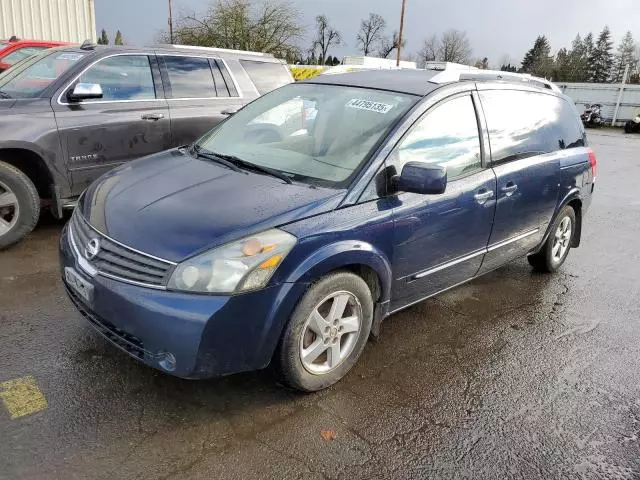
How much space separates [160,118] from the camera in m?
5.48

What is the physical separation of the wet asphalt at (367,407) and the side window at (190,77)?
2524 millimetres

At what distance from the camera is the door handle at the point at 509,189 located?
378 cm

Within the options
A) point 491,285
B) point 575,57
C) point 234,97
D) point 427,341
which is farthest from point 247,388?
point 575,57

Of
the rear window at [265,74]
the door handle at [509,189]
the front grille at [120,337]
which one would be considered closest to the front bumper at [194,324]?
the front grille at [120,337]

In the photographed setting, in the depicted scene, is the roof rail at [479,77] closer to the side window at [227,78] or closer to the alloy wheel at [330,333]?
the alloy wheel at [330,333]

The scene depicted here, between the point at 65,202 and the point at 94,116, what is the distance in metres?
0.84

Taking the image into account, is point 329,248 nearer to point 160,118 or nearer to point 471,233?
point 471,233

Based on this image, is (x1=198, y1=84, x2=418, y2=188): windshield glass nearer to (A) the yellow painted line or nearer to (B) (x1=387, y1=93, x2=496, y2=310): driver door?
(B) (x1=387, y1=93, x2=496, y2=310): driver door

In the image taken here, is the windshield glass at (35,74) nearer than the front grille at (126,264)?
No

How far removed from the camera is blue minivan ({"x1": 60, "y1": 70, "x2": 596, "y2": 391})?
2477 mm

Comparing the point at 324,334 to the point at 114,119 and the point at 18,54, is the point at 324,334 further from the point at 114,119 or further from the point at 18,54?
the point at 18,54

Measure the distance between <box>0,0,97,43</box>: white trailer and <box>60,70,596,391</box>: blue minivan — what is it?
13361mm

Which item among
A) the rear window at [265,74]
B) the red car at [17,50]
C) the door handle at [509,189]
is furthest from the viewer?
the red car at [17,50]

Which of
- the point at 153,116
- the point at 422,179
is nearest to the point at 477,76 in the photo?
the point at 422,179
